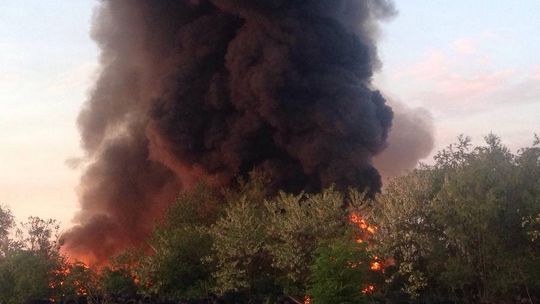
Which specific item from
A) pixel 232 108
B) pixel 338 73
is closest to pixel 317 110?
pixel 338 73

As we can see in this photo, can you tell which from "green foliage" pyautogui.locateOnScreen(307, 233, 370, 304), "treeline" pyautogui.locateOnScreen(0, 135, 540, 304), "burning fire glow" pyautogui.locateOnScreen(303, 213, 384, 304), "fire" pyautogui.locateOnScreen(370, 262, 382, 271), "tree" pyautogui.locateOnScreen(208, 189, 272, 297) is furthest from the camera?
"tree" pyautogui.locateOnScreen(208, 189, 272, 297)

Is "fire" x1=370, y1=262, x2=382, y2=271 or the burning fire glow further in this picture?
"fire" x1=370, y1=262, x2=382, y2=271

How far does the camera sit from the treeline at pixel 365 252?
151ft

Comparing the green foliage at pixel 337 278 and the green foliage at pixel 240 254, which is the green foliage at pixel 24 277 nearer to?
the green foliage at pixel 240 254

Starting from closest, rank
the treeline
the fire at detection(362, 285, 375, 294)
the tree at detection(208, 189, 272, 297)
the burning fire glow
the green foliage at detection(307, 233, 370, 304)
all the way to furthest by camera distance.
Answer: the green foliage at detection(307, 233, 370, 304)
the treeline
the fire at detection(362, 285, 375, 294)
the burning fire glow
the tree at detection(208, 189, 272, 297)

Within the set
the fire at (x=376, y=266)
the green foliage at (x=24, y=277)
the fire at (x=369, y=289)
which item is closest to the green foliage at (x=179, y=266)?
the green foliage at (x=24, y=277)

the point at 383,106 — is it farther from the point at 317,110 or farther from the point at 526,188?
the point at 526,188

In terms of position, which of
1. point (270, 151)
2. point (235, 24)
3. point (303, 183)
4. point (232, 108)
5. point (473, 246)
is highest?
point (235, 24)

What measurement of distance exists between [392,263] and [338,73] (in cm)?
3441

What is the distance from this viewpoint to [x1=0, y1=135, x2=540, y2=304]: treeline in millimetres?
46156

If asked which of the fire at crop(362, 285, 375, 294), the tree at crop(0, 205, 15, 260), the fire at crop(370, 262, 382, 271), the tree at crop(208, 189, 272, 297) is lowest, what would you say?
the fire at crop(362, 285, 375, 294)

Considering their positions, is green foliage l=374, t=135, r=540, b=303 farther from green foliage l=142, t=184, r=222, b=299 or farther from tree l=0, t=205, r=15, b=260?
tree l=0, t=205, r=15, b=260

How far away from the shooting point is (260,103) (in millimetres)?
81812

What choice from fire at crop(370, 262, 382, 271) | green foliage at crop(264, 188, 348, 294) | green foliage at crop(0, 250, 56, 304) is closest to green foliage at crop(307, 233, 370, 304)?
fire at crop(370, 262, 382, 271)
